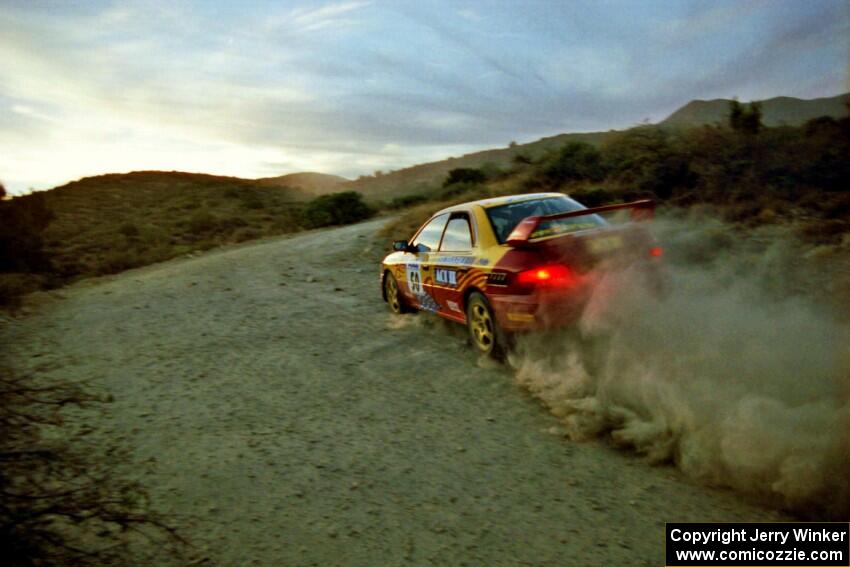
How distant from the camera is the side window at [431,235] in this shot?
6508mm

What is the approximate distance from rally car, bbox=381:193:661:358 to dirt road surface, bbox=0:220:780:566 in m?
0.55

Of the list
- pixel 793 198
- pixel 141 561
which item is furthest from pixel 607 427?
pixel 793 198

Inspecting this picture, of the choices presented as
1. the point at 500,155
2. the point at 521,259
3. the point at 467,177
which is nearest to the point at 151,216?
the point at 467,177

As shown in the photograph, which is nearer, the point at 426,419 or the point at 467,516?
the point at 467,516

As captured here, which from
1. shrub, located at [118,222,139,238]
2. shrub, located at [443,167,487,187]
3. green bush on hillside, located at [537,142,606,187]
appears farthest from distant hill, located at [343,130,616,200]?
green bush on hillside, located at [537,142,606,187]

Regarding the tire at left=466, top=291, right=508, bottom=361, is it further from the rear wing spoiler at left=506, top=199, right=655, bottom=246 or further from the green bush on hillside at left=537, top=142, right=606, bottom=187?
the green bush on hillside at left=537, top=142, right=606, bottom=187

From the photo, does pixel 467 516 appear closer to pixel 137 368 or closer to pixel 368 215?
pixel 137 368

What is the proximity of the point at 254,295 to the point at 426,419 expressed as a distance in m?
5.92

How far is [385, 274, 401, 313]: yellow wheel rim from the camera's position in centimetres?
777

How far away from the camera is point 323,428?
13.7 ft

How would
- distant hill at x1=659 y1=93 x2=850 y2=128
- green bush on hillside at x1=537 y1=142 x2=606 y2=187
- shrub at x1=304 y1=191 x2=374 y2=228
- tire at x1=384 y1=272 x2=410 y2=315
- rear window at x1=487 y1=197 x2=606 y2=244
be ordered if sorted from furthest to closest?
distant hill at x1=659 y1=93 x2=850 y2=128
shrub at x1=304 y1=191 x2=374 y2=228
green bush on hillside at x1=537 y1=142 x2=606 y2=187
tire at x1=384 y1=272 x2=410 y2=315
rear window at x1=487 y1=197 x2=606 y2=244

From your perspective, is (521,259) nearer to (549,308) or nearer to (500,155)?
(549,308)

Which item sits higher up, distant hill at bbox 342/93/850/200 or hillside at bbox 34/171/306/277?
distant hill at bbox 342/93/850/200
